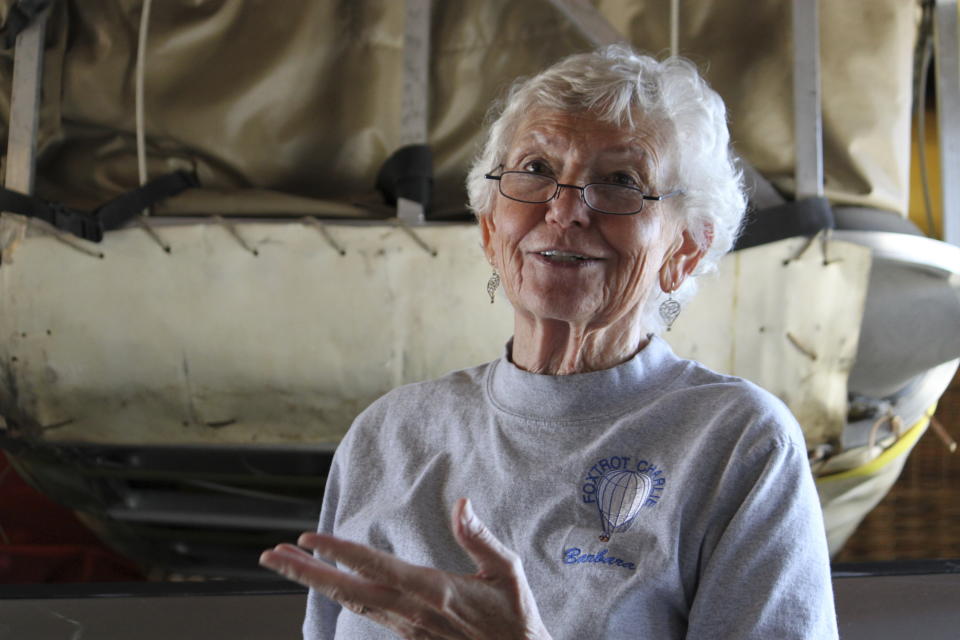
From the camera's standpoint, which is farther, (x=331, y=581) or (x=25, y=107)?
(x=25, y=107)

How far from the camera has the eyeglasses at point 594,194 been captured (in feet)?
2.51

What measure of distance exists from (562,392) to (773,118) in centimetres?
62

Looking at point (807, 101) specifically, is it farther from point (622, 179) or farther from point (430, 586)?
point (430, 586)

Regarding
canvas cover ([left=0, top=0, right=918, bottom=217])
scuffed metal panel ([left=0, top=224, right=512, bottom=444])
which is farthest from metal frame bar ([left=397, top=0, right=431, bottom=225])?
scuffed metal panel ([left=0, top=224, right=512, bottom=444])

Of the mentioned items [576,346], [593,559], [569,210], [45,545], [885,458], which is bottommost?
[45,545]

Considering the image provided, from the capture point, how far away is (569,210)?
0.75m

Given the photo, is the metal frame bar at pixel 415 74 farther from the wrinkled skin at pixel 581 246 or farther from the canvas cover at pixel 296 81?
the wrinkled skin at pixel 581 246

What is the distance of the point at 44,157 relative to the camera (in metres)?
1.25

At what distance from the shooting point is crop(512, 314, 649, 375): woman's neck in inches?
30.9

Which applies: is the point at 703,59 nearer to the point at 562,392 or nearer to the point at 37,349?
the point at 562,392

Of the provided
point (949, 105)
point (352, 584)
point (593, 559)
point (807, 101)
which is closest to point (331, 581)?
point (352, 584)

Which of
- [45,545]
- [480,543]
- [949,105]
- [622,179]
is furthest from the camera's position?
[45,545]

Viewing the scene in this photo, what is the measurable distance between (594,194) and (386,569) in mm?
367

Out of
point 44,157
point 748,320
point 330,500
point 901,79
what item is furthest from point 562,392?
point 44,157
